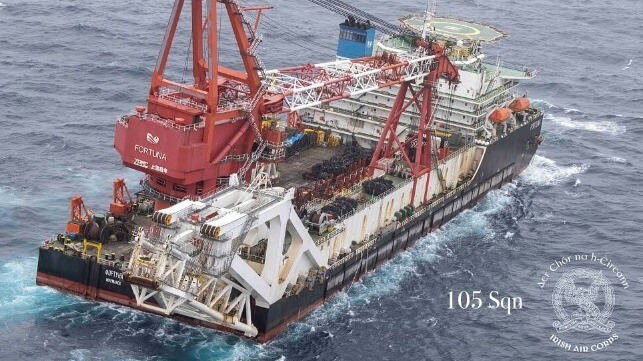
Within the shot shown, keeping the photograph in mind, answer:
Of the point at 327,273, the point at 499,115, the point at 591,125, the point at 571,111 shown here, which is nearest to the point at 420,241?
the point at 327,273

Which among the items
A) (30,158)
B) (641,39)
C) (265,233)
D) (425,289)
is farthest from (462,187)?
(641,39)

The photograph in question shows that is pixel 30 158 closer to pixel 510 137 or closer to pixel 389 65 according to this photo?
pixel 389 65

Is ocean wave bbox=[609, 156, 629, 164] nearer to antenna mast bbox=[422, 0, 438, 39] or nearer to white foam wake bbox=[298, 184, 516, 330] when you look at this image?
white foam wake bbox=[298, 184, 516, 330]

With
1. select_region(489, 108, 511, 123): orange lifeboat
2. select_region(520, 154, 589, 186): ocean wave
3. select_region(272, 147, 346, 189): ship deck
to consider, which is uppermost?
select_region(489, 108, 511, 123): orange lifeboat

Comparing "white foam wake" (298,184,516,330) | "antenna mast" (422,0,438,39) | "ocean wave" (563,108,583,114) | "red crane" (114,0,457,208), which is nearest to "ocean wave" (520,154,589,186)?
"white foam wake" (298,184,516,330)

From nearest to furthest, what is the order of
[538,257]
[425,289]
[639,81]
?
[425,289], [538,257], [639,81]

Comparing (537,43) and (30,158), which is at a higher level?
(537,43)

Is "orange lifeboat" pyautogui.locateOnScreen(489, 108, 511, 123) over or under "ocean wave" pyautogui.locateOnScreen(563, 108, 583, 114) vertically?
over
